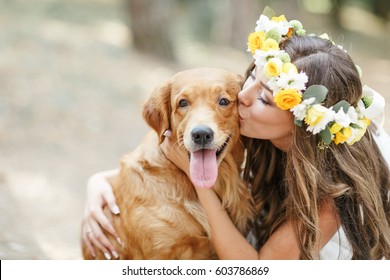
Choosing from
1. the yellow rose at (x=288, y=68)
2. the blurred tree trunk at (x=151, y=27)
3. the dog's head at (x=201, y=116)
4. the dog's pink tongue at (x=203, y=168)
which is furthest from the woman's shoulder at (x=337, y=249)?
the blurred tree trunk at (x=151, y=27)

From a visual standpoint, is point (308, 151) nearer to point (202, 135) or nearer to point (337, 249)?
point (202, 135)

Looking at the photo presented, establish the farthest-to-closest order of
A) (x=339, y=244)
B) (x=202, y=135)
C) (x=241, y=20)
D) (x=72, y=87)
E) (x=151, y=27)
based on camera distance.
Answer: (x=241, y=20) → (x=151, y=27) → (x=72, y=87) → (x=339, y=244) → (x=202, y=135)

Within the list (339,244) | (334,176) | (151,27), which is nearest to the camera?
(334,176)

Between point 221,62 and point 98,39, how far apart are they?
253cm

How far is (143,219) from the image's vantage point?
3.80m

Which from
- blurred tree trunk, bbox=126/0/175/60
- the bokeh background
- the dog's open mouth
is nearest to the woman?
the dog's open mouth

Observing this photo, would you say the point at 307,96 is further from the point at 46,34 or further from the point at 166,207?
the point at 46,34

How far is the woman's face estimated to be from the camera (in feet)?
11.3

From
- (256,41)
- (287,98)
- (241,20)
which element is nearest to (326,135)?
(287,98)

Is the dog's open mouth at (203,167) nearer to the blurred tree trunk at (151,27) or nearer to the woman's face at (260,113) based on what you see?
the woman's face at (260,113)

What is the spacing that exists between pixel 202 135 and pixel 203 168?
246mm

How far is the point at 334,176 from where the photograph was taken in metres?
3.63

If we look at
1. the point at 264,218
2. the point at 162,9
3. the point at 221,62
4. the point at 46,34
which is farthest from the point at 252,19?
the point at 264,218

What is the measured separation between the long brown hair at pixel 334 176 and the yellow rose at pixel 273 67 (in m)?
0.17
